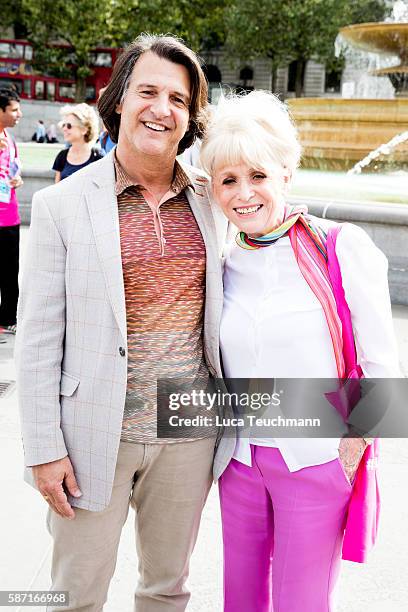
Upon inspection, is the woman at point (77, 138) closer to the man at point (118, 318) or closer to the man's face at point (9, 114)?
the man's face at point (9, 114)

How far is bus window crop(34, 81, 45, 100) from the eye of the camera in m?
42.2

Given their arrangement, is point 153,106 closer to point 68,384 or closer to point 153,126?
point 153,126

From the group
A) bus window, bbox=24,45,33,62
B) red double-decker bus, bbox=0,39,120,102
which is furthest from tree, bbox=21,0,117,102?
bus window, bbox=24,45,33,62

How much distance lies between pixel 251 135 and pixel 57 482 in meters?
1.17

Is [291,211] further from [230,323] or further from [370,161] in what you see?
[370,161]

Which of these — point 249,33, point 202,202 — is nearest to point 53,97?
point 249,33

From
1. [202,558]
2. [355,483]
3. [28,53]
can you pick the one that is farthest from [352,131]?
[28,53]

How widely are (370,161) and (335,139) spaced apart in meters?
1.04

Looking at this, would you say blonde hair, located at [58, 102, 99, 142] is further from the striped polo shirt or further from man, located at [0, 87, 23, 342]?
the striped polo shirt

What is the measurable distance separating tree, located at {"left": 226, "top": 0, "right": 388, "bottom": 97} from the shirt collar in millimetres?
38387

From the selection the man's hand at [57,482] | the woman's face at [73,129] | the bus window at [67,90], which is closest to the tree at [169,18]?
the bus window at [67,90]

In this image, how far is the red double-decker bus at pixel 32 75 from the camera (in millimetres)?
42219

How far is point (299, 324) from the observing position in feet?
6.77

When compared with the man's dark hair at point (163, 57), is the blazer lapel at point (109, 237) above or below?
below
